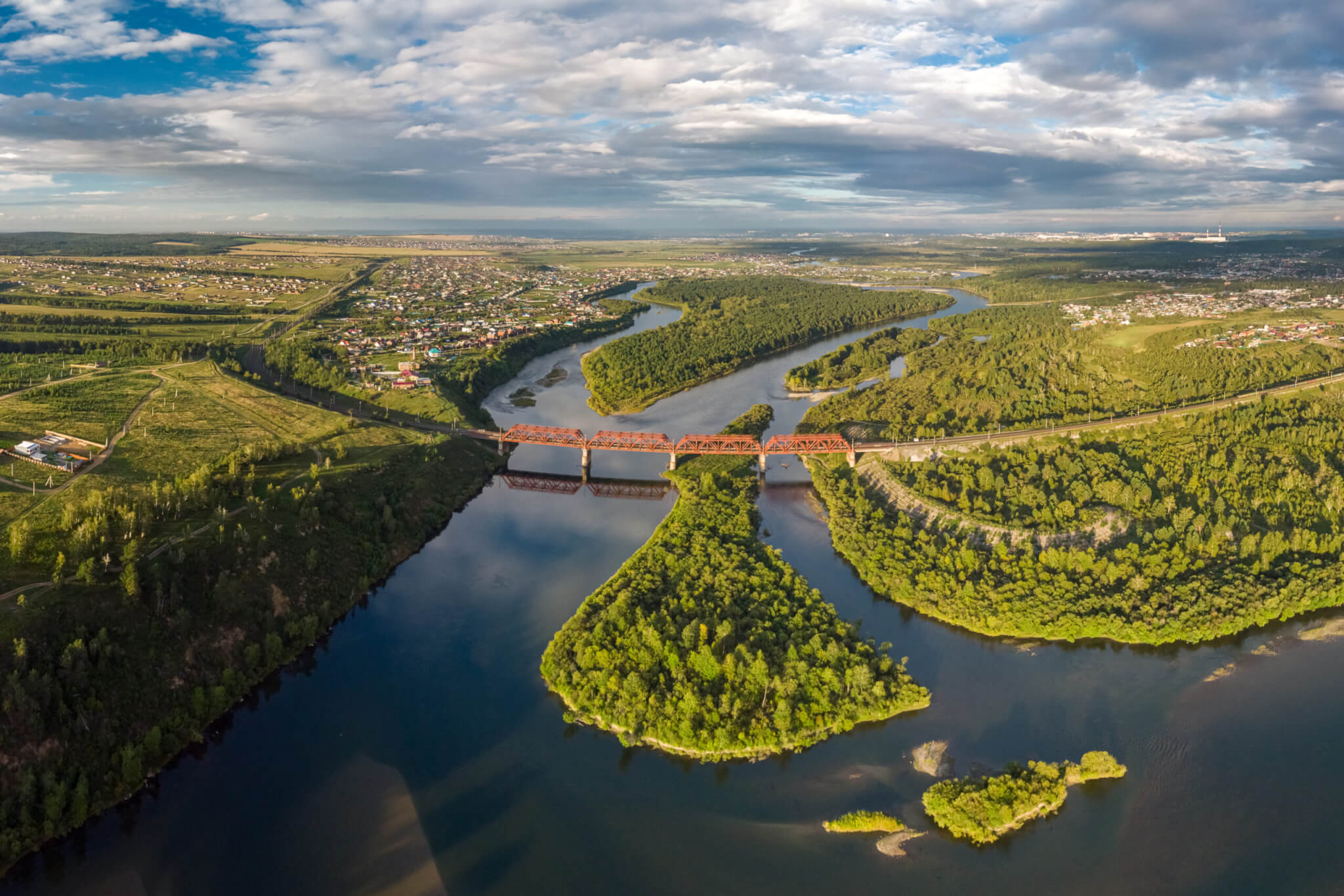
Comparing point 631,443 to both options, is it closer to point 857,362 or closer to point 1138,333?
point 857,362

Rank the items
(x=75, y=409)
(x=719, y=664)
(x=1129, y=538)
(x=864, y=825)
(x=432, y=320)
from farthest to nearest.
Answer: (x=432, y=320), (x=75, y=409), (x=1129, y=538), (x=719, y=664), (x=864, y=825)

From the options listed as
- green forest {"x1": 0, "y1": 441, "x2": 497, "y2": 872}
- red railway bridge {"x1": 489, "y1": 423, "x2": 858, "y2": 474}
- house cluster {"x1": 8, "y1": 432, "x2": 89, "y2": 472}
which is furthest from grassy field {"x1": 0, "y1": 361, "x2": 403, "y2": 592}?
red railway bridge {"x1": 489, "y1": 423, "x2": 858, "y2": 474}

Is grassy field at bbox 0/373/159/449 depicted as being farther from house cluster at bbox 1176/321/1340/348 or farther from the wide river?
house cluster at bbox 1176/321/1340/348

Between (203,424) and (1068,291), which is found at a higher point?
(1068,291)

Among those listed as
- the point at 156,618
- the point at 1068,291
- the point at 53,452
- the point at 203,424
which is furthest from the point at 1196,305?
the point at 53,452

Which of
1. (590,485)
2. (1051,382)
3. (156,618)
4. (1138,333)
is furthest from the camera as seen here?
(1138,333)

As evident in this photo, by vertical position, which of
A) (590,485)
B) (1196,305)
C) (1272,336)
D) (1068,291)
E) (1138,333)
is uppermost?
(1068,291)

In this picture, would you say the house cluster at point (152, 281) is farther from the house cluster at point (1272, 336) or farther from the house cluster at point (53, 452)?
the house cluster at point (1272, 336)
